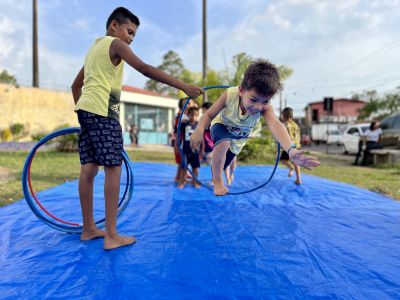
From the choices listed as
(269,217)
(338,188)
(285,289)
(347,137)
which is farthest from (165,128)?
(285,289)

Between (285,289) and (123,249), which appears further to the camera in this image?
(123,249)

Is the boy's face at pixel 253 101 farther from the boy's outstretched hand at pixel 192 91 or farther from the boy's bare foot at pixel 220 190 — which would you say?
the boy's bare foot at pixel 220 190

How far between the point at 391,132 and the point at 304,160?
37.3 feet

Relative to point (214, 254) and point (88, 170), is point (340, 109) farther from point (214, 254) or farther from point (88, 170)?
point (88, 170)

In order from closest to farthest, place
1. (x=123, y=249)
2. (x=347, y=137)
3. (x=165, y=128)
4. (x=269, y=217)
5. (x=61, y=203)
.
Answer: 1. (x=123, y=249)
2. (x=269, y=217)
3. (x=61, y=203)
4. (x=347, y=137)
5. (x=165, y=128)

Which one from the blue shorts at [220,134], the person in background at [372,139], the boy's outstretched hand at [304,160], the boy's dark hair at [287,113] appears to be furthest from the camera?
the person in background at [372,139]

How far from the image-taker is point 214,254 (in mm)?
2438

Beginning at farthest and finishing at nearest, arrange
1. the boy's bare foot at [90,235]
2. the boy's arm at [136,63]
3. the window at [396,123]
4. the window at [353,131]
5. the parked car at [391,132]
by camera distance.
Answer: the window at [353,131] < the window at [396,123] < the parked car at [391,132] < the boy's bare foot at [90,235] < the boy's arm at [136,63]

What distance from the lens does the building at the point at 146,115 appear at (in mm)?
21781

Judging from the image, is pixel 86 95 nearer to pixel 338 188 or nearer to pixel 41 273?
pixel 41 273

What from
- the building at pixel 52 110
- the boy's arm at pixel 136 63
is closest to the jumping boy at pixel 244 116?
the boy's arm at pixel 136 63

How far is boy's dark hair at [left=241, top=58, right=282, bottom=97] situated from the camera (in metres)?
2.47

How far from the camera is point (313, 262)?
7.55 ft

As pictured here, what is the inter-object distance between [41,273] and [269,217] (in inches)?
91.8
